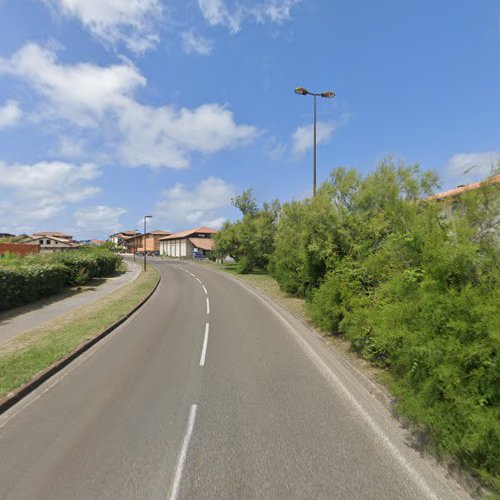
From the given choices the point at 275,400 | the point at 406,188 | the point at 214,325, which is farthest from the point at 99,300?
the point at 406,188

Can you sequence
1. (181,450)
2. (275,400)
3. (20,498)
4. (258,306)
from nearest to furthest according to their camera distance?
(20,498) < (181,450) < (275,400) < (258,306)

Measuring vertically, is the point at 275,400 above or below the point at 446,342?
below

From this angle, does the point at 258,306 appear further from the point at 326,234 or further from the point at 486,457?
the point at 486,457

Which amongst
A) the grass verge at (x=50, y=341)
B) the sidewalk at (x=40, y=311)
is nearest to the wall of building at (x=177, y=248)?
the sidewalk at (x=40, y=311)

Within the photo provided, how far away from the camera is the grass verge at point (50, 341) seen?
277 inches

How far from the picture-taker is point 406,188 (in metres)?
8.84

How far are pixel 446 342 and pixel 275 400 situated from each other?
3.30m

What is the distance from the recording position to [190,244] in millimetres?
81938

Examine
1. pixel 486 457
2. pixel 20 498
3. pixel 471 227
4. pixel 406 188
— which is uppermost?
pixel 406 188

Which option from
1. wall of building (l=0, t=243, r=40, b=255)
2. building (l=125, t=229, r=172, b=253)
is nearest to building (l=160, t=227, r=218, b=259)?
building (l=125, t=229, r=172, b=253)

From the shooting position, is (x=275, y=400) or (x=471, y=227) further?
(x=275, y=400)

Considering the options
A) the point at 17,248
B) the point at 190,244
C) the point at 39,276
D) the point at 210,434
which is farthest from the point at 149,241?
the point at 210,434

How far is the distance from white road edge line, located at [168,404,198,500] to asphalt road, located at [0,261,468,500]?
16 mm

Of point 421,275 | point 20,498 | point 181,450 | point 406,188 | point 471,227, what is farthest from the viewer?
point 406,188
